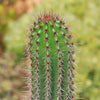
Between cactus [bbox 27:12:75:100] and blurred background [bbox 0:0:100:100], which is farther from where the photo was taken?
blurred background [bbox 0:0:100:100]

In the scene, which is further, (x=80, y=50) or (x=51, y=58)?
(x=80, y=50)

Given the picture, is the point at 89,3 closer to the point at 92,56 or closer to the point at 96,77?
the point at 92,56

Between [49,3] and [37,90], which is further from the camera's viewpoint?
[49,3]

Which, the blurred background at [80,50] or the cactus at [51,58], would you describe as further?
the blurred background at [80,50]

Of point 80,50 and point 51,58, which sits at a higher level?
point 80,50

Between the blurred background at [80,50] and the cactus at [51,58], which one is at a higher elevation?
the blurred background at [80,50]

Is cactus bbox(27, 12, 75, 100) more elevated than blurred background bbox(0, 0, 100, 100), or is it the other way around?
blurred background bbox(0, 0, 100, 100)

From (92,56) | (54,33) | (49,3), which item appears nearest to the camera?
(54,33)

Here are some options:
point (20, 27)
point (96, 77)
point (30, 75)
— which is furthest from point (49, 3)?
point (30, 75)
